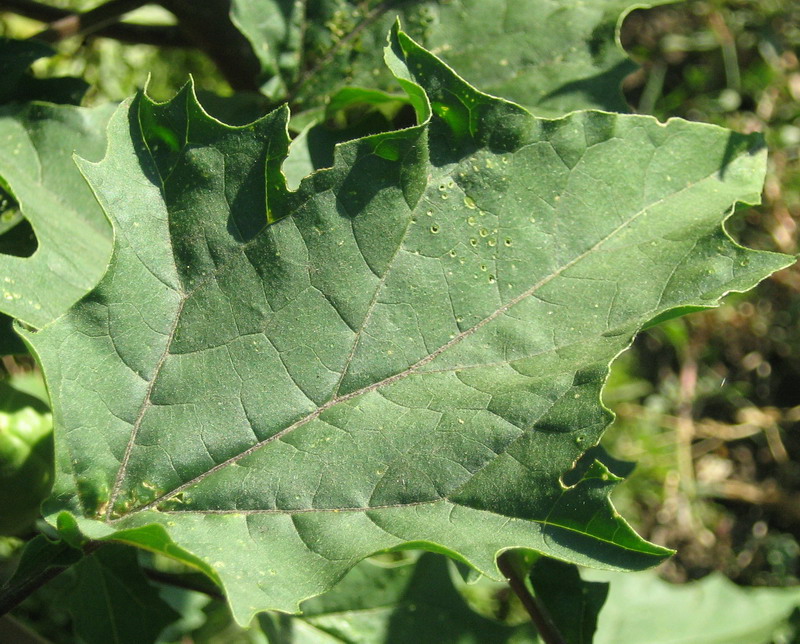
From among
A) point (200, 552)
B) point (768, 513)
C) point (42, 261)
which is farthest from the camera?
point (768, 513)

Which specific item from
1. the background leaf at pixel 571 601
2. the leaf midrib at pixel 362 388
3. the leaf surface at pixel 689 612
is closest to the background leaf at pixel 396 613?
the background leaf at pixel 571 601

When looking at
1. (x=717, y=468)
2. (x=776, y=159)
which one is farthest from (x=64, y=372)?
(x=776, y=159)

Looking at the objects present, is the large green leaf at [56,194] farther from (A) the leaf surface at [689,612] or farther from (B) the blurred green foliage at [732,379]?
(B) the blurred green foliage at [732,379]

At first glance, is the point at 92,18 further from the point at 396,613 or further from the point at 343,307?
the point at 396,613

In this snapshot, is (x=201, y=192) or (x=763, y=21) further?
(x=763, y=21)

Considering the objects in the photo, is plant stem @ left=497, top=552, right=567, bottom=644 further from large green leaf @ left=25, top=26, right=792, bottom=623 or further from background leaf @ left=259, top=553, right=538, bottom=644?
large green leaf @ left=25, top=26, right=792, bottom=623

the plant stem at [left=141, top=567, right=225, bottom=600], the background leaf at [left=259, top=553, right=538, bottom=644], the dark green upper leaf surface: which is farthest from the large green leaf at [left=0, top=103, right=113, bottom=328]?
the background leaf at [left=259, top=553, right=538, bottom=644]

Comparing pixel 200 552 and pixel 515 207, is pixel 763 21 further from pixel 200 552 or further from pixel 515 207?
pixel 200 552
